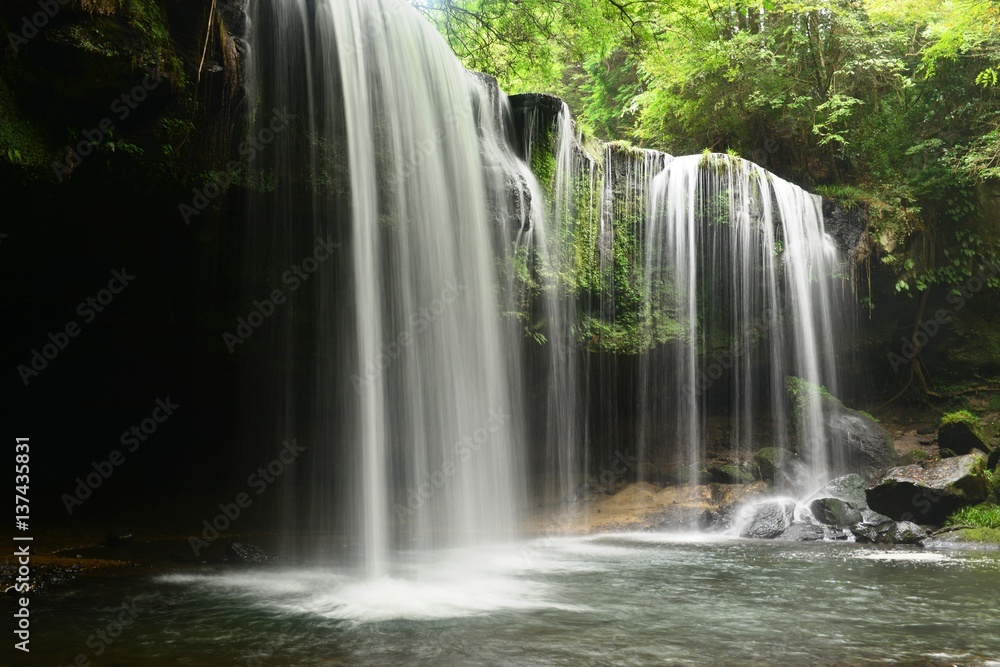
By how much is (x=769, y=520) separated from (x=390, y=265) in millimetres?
8391

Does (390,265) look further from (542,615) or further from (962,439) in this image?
(962,439)

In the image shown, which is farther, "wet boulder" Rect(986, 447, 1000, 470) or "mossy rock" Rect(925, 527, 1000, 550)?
"wet boulder" Rect(986, 447, 1000, 470)

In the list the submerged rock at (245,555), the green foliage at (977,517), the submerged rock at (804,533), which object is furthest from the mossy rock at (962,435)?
the submerged rock at (245,555)

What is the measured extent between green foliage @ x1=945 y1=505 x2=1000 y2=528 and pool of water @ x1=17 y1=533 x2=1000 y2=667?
8.46ft

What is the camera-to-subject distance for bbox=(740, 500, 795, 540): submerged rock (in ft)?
40.0

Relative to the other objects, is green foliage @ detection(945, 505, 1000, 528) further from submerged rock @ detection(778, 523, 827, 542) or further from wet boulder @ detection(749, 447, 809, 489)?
wet boulder @ detection(749, 447, 809, 489)

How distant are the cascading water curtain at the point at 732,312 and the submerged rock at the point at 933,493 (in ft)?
7.16

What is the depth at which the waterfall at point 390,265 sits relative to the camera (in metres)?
8.92

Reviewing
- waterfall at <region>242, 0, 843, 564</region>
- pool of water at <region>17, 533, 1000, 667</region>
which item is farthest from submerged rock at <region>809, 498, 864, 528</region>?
pool of water at <region>17, 533, 1000, 667</region>

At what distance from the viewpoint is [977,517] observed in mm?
11477

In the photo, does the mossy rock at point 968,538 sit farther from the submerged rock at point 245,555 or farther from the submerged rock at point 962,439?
the submerged rock at point 245,555

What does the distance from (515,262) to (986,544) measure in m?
8.78

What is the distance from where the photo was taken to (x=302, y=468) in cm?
1206

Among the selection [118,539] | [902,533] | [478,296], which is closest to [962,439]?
[902,533]
